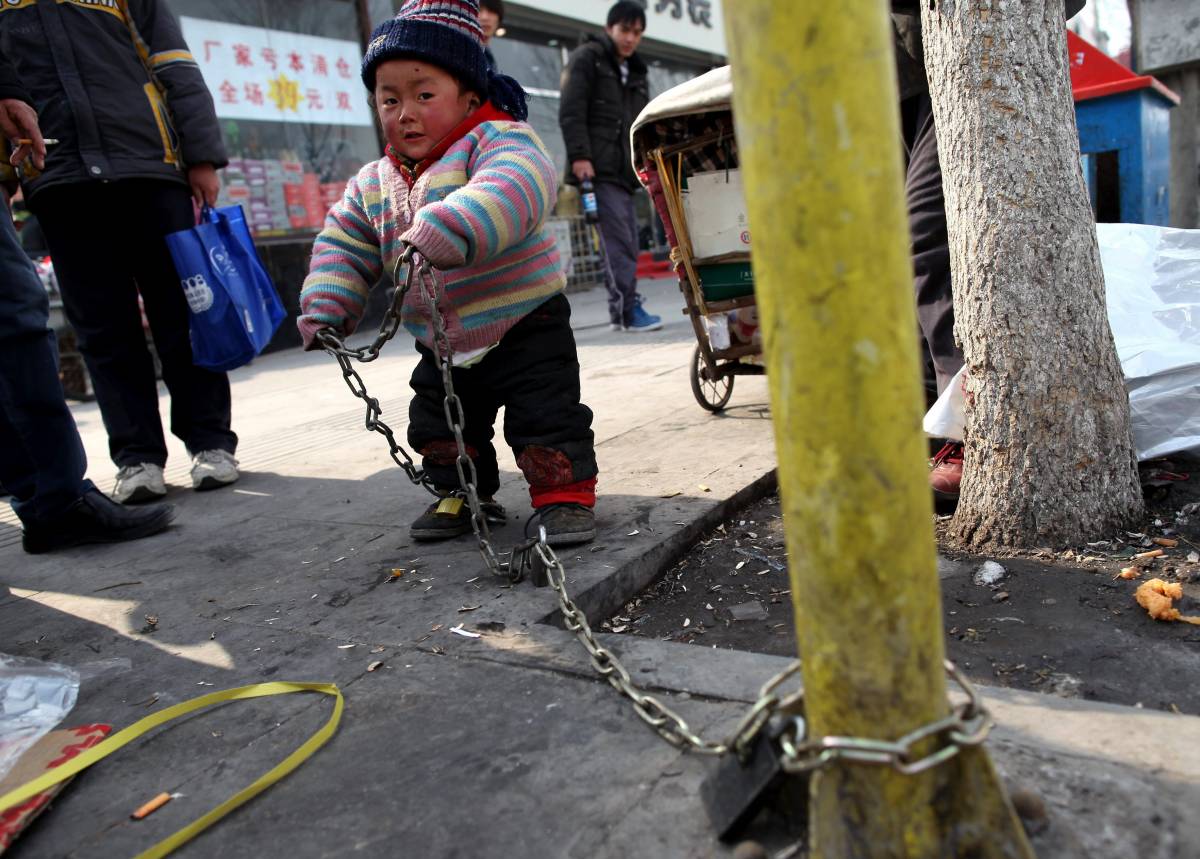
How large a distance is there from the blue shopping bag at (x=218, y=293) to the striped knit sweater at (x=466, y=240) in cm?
106

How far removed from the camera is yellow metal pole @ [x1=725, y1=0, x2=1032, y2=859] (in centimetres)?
94

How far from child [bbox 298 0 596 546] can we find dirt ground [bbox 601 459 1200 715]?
39 cm

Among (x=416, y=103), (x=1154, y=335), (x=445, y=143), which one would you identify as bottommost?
(x=1154, y=335)

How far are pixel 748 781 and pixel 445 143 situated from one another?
199cm

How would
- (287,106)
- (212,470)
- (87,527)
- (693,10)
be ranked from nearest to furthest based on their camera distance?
(87,527) < (212,470) < (287,106) < (693,10)

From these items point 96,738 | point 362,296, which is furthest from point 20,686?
point 362,296

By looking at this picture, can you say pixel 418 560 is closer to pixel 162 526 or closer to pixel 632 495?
pixel 632 495

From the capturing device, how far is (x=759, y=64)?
952 mm

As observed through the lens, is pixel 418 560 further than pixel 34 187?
No

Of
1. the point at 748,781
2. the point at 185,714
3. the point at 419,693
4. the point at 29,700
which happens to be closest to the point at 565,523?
the point at 419,693

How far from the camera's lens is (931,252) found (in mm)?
2738

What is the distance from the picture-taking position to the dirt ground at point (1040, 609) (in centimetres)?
180

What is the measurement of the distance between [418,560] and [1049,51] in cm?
201

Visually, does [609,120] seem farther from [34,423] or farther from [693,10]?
[693,10]
